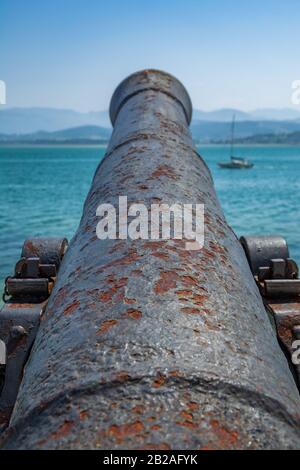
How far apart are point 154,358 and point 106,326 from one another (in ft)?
0.76

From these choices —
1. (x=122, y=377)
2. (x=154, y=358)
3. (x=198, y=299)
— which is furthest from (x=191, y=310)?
(x=122, y=377)

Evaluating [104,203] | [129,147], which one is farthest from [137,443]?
[129,147]

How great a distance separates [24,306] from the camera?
12.3 feet

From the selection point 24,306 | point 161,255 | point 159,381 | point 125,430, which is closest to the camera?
point 125,430

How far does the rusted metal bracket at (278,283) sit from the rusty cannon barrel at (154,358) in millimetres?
922

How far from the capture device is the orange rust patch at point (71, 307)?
6.72 ft

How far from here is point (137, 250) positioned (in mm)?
2264

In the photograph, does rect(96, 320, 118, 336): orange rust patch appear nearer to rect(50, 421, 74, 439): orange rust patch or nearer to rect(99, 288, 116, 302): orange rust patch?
rect(99, 288, 116, 302): orange rust patch

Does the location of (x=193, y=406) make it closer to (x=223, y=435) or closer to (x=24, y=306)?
(x=223, y=435)

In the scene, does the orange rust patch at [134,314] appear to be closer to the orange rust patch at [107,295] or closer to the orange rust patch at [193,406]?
the orange rust patch at [107,295]

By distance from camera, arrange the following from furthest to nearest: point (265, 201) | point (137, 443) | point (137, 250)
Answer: point (265, 201) → point (137, 250) → point (137, 443)

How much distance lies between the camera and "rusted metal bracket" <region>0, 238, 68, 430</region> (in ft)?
10.7

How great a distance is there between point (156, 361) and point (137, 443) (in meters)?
0.30
